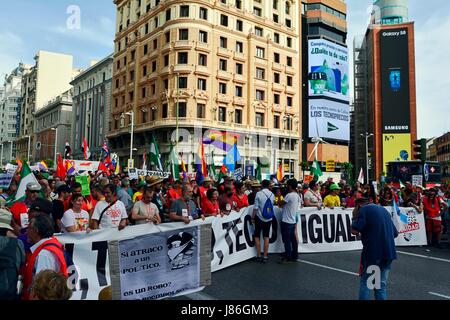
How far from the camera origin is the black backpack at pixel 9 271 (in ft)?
9.89

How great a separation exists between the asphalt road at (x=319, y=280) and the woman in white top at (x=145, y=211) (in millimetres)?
1554

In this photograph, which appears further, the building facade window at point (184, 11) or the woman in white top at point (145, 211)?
the building facade window at point (184, 11)

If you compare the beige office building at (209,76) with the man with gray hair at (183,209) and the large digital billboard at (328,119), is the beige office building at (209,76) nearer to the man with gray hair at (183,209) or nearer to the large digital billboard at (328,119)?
the large digital billboard at (328,119)

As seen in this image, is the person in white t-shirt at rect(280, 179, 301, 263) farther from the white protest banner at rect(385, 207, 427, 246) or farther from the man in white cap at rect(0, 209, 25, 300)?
the man in white cap at rect(0, 209, 25, 300)

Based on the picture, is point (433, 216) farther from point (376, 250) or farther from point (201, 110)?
point (201, 110)

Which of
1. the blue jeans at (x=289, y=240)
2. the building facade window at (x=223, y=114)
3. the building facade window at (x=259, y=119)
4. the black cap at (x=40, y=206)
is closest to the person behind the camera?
the black cap at (x=40, y=206)

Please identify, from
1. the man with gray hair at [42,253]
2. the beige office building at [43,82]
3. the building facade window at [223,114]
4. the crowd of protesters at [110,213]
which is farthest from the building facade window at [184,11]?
the beige office building at [43,82]

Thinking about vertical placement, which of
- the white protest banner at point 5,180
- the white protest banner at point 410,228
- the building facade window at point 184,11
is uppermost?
the building facade window at point 184,11

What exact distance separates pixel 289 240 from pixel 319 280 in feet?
5.06

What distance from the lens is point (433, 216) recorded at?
1047 centimetres

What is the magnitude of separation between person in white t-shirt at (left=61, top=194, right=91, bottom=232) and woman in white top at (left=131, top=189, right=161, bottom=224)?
0.80 metres

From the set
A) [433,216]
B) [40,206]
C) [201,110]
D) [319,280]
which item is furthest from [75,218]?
[201,110]

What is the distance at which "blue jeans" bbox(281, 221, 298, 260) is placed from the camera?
7.93 meters
